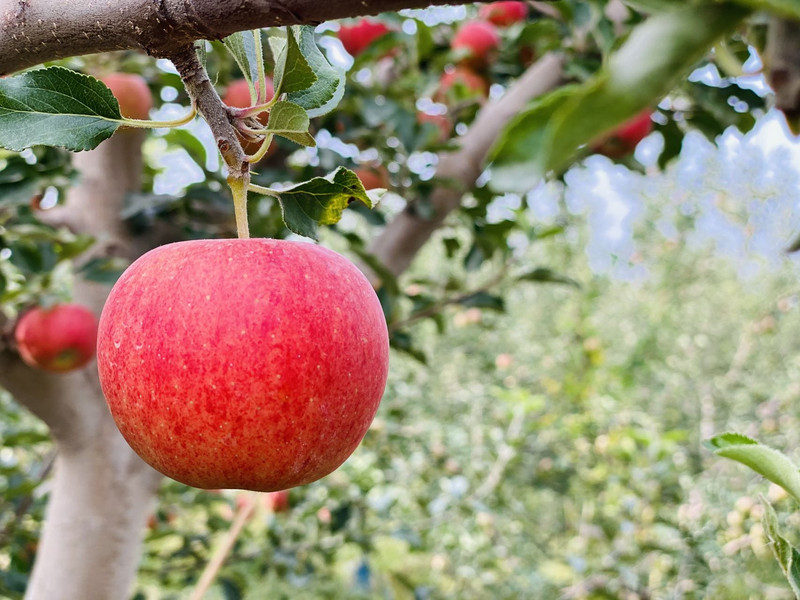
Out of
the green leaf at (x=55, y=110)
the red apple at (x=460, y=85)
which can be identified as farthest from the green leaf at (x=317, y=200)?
the red apple at (x=460, y=85)

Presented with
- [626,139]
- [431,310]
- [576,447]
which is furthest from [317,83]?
[576,447]

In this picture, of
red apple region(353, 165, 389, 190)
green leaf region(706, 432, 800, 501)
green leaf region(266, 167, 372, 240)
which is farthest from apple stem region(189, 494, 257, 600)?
green leaf region(706, 432, 800, 501)

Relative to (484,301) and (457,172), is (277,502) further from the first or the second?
(457,172)

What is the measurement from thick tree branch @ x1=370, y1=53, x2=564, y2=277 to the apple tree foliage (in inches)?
1.2

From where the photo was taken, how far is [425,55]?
1.46 meters

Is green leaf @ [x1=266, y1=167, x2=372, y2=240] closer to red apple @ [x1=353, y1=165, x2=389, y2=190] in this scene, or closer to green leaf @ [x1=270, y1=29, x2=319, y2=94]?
green leaf @ [x1=270, y1=29, x2=319, y2=94]

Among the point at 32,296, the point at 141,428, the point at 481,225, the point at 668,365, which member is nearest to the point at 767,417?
the point at 668,365

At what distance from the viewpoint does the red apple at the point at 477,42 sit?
1423 mm

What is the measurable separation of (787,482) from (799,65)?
1.00 ft

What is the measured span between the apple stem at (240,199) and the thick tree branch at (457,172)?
717mm

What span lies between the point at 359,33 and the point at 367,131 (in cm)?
36

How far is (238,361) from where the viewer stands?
0.46 m

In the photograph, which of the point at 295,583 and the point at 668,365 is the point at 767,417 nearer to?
the point at 668,365

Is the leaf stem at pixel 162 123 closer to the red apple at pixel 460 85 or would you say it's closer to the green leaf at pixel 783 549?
the green leaf at pixel 783 549
